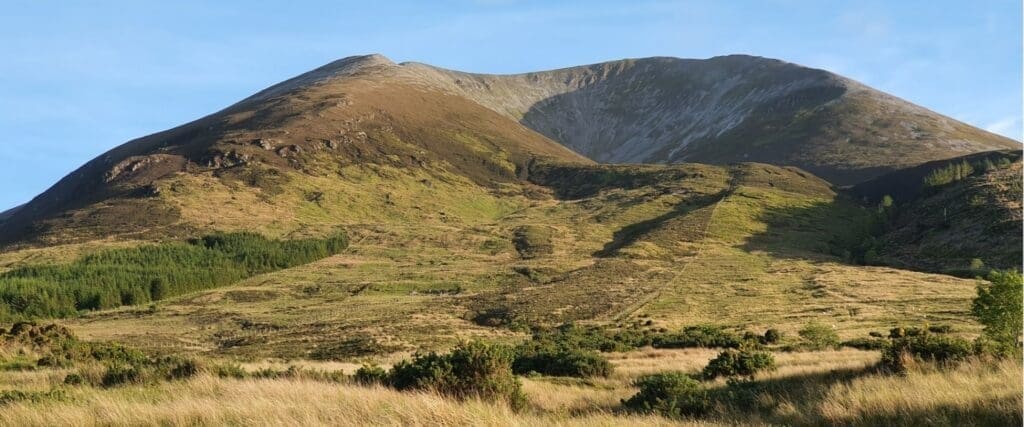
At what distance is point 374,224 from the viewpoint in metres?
139

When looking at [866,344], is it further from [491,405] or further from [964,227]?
[964,227]

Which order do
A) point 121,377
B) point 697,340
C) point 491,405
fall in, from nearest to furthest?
point 491,405
point 121,377
point 697,340

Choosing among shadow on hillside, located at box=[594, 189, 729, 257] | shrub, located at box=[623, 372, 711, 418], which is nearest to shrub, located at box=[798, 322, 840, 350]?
shrub, located at box=[623, 372, 711, 418]

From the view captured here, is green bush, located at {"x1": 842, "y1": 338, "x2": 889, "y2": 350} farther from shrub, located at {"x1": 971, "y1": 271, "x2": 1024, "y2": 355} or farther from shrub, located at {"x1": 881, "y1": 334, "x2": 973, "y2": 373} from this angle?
shrub, located at {"x1": 881, "y1": 334, "x2": 973, "y2": 373}

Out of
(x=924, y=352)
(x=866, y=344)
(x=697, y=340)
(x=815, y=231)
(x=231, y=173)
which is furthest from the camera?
(x=231, y=173)

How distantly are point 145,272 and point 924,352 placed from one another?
103433 mm

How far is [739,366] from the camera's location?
22.4 meters

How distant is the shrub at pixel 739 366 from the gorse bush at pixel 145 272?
8511 cm

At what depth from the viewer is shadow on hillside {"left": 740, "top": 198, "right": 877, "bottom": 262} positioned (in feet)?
370

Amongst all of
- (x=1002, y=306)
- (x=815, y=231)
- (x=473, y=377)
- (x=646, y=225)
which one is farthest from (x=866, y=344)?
(x=815, y=231)

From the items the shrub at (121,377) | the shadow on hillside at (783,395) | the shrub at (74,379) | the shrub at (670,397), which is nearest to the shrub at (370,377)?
the shrub at (121,377)

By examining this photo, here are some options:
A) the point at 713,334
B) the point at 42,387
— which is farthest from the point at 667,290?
the point at 42,387

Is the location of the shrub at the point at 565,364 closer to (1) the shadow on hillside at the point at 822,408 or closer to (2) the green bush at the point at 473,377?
(1) the shadow on hillside at the point at 822,408

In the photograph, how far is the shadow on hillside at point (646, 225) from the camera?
11675cm
